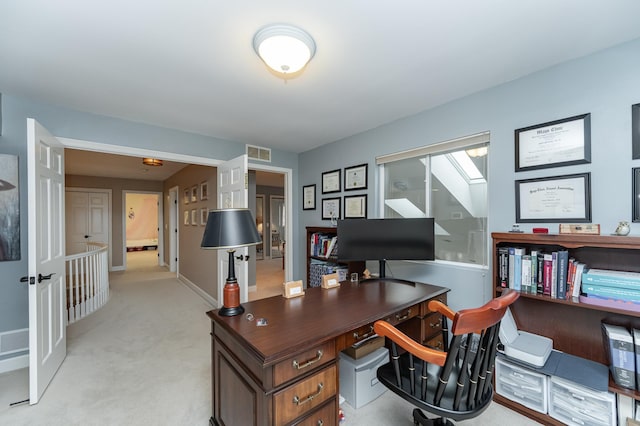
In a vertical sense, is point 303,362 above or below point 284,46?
below

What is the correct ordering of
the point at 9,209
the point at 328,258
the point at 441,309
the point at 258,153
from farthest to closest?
the point at 258,153 < the point at 328,258 < the point at 9,209 < the point at 441,309

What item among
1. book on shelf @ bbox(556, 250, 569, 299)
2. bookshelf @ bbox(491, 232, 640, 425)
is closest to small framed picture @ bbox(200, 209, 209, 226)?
bookshelf @ bbox(491, 232, 640, 425)

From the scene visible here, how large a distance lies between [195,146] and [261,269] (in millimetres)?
4173

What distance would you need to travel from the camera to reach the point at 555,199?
1.87 m

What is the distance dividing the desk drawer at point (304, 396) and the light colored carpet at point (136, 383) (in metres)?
0.66

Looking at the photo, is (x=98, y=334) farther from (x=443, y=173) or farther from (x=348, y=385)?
(x=443, y=173)

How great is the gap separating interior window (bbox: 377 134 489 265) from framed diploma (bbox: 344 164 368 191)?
0.32 m

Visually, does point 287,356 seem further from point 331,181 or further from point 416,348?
point 331,181

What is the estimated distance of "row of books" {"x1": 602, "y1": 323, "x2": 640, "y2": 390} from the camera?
145 cm

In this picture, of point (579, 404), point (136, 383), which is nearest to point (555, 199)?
point (579, 404)

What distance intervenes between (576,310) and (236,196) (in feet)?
10.5

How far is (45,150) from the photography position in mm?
2152

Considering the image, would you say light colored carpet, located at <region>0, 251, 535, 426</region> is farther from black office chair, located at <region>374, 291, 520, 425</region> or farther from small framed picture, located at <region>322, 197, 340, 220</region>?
small framed picture, located at <region>322, 197, 340, 220</region>

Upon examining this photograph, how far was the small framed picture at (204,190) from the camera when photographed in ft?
14.7
